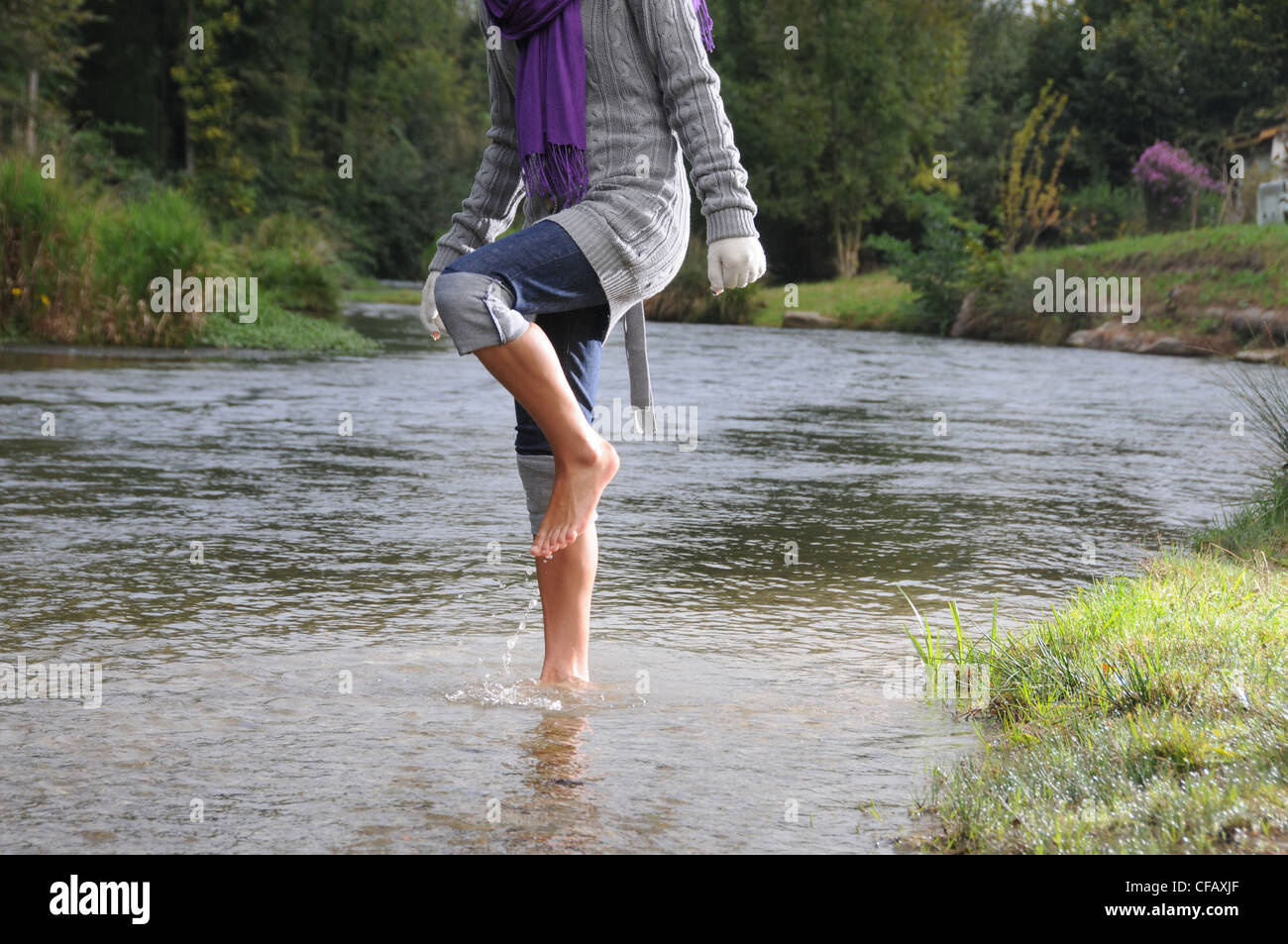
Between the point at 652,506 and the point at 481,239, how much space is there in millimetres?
2768

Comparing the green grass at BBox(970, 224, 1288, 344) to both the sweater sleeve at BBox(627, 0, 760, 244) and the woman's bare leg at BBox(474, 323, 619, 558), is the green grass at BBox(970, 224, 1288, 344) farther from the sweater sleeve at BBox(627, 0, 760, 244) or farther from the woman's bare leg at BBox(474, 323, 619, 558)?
the woman's bare leg at BBox(474, 323, 619, 558)

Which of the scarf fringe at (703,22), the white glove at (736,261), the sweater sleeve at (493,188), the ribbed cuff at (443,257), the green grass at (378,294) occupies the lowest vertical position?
the white glove at (736,261)

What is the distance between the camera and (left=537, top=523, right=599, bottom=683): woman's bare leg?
356 cm

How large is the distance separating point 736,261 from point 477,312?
591 millimetres

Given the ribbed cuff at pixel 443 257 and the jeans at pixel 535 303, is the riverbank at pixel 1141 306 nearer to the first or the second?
the ribbed cuff at pixel 443 257

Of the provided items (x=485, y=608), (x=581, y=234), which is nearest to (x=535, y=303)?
(x=581, y=234)

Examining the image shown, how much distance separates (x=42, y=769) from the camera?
2795 millimetres

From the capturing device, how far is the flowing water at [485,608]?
2648 mm

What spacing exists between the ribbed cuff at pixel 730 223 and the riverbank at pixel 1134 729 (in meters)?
1.18

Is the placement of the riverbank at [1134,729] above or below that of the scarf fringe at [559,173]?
below

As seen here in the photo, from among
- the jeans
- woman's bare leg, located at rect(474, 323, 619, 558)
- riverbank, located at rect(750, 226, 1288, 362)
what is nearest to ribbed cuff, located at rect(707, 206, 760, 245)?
the jeans

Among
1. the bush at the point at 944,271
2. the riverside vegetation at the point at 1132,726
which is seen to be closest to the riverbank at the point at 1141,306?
the bush at the point at 944,271

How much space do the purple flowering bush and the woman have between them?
29.7 metres

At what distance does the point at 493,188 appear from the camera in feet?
12.5
